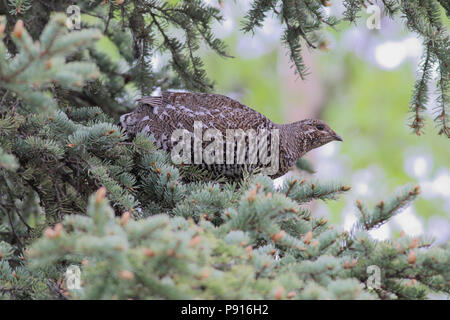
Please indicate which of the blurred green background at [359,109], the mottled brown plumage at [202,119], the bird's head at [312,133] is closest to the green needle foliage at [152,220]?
the mottled brown plumage at [202,119]

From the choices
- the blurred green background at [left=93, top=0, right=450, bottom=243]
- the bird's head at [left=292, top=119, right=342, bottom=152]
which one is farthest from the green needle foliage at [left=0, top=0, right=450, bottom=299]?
the blurred green background at [left=93, top=0, right=450, bottom=243]

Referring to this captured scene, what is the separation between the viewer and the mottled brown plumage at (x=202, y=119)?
3787 mm

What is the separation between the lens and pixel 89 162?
108 inches

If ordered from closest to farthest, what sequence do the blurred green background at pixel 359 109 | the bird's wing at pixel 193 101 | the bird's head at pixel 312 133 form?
1. the bird's wing at pixel 193 101
2. the bird's head at pixel 312 133
3. the blurred green background at pixel 359 109

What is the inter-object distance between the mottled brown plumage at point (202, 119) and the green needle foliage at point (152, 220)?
0.43 m

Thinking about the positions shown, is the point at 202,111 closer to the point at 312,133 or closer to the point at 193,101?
the point at 193,101

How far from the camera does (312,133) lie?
4.31m

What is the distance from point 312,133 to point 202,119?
1089mm

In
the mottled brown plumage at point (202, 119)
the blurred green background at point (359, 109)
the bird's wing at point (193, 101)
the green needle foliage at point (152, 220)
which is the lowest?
the green needle foliage at point (152, 220)

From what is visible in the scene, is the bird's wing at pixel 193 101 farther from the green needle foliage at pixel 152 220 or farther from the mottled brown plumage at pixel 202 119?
the green needle foliage at pixel 152 220

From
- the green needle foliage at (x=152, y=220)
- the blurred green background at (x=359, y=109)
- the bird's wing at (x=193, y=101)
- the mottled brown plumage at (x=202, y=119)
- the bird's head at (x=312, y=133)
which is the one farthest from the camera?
the blurred green background at (x=359, y=109)

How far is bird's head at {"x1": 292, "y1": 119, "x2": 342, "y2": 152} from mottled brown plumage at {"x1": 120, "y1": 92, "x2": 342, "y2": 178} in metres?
0.08

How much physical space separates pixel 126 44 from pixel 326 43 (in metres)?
2.09
